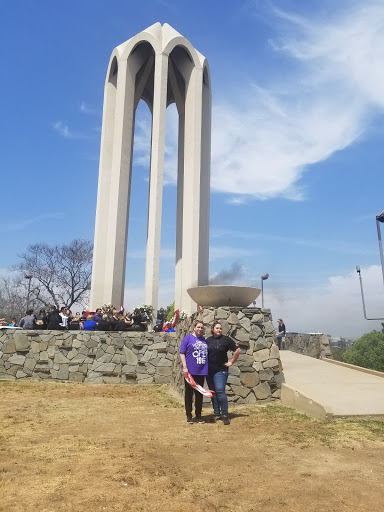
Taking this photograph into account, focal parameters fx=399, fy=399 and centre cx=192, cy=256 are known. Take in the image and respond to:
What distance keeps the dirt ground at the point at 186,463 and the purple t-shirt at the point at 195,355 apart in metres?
0.86

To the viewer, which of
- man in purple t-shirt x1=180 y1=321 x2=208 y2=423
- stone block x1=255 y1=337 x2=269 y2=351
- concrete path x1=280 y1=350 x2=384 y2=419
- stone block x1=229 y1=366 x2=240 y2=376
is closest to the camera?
concrete path x1=280 y1=350 x2=384 y2=419

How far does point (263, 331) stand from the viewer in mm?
9109

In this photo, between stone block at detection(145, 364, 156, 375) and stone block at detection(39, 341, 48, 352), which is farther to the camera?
stone block at detection(39, 341, 48, 352)

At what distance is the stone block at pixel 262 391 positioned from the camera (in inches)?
336

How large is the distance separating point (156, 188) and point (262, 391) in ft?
56.1

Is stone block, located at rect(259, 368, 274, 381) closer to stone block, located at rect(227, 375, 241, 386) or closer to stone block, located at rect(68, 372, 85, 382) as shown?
stone block, located at rect(227, 375, 241, 386)

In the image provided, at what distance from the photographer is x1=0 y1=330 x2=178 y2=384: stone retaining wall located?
12281mm

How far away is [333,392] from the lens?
7.86 meters

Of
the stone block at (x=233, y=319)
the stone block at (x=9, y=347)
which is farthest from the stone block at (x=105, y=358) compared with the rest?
the stone block at (x=233, y=319)

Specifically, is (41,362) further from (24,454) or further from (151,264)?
(151,264)

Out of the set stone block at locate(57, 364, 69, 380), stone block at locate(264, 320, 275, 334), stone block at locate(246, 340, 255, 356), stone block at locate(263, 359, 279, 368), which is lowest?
stone block at locate(57, 364, 69, 380)

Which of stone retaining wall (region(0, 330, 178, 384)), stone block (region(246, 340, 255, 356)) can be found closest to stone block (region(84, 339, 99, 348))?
stone retaining wall (region(0, 330, 178, 384))

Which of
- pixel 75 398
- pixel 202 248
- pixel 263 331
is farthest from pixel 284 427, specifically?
pixel 202 248

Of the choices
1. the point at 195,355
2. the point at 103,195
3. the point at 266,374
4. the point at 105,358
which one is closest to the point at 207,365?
the point at 195,355
